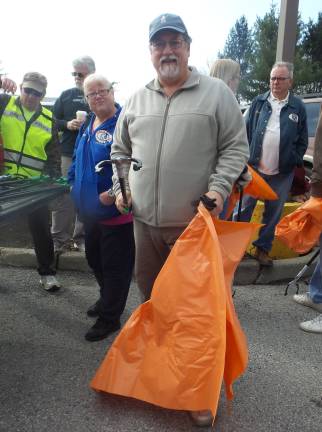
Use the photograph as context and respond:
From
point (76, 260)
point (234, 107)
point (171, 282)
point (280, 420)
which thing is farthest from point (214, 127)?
point (76, 260)

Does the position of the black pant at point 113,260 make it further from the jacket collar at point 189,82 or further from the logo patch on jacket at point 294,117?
the logo patch on jacket at point 294,117

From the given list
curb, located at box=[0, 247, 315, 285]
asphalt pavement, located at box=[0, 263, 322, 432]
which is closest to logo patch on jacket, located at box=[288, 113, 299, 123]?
curb, located at box=[0, 247, 315, 285]

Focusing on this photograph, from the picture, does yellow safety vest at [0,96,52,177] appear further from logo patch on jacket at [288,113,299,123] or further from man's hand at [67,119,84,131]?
logo patch on jacket at [288,113,299,123]

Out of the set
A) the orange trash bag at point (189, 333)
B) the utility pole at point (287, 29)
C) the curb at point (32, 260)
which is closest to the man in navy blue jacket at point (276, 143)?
the utility pole at point (287, 29)

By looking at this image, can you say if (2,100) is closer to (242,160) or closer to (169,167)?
(169,167)

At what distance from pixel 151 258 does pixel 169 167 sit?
1.81 feet

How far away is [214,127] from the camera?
2.10 m

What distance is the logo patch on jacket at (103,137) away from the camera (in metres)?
2.71

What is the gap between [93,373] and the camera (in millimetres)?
2504

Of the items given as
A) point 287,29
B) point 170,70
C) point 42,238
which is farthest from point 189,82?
point 287,29

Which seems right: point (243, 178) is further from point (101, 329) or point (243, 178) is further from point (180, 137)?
point (101, 329)

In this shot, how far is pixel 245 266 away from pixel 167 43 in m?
2.39

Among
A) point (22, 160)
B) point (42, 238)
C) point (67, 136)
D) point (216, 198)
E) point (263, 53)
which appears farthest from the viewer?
point (263, 53)

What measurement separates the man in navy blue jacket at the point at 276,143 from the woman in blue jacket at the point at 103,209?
1634mm
